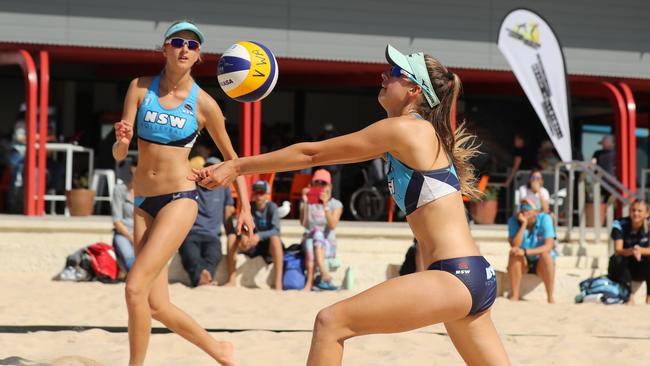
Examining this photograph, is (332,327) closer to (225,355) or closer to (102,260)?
(225,355)

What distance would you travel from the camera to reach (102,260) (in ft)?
33.3

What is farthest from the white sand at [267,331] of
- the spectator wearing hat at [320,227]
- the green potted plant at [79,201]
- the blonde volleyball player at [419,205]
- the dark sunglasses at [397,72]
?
the dark sunglasses at [397,72]

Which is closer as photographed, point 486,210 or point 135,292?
point 135,292

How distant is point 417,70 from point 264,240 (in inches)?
265

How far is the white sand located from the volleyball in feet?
5.93

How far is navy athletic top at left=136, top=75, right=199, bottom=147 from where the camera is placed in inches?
201

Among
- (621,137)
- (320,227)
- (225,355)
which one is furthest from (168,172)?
(621,137)

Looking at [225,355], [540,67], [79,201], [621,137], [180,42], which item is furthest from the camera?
[621,137]

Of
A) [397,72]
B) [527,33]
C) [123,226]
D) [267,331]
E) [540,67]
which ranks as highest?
[527,33]

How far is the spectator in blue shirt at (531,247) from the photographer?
10.2 metres

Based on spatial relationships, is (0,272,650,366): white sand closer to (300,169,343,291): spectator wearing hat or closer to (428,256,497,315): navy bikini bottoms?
(300,169,343,291): spectator wearing hat

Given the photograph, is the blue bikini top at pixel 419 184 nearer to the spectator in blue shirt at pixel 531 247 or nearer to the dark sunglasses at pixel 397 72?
the dark sunglasses at pixel 397 72

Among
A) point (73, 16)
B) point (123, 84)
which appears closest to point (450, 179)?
point (73, 16)

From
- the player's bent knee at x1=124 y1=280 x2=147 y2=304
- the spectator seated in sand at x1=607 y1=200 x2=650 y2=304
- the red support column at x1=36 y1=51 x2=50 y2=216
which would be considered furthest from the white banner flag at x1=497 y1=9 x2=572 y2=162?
the player's bent knee at x1=124 y1=280 x2=147 y2=304
